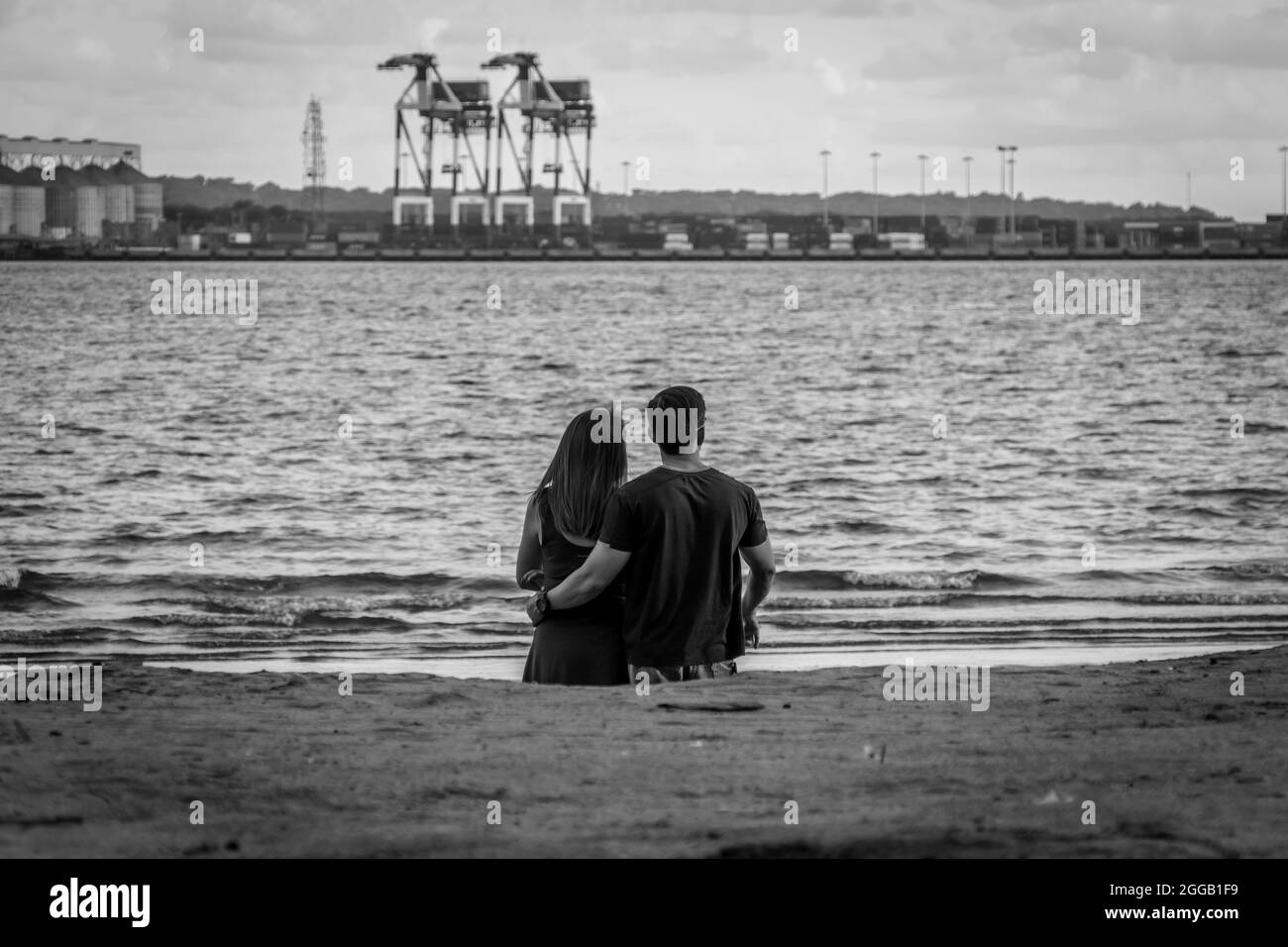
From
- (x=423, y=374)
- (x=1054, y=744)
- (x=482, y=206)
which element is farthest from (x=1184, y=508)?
(x=482, y=206)

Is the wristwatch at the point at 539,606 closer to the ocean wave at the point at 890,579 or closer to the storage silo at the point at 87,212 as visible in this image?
the ocean wave at the point at 890,579

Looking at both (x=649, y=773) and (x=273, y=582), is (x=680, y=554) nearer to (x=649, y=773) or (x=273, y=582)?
(x=649, y=773)

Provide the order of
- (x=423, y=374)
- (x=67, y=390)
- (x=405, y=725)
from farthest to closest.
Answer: (x=423, y=374)
(x=67, y=390)
(x=405, y=725)

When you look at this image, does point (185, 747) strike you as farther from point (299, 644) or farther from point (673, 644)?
point (299, 644)

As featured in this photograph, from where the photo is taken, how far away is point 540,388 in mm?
36000

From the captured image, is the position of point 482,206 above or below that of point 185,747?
above

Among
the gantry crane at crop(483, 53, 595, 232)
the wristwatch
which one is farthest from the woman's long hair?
the gantry crane at crop(483, 53, 595, 232)

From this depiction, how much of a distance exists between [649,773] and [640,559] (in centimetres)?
93

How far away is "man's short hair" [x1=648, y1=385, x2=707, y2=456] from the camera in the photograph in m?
5.01

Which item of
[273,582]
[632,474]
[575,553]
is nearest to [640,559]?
[575,553]

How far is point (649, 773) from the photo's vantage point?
15.2 ft

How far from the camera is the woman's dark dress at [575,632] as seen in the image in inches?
216

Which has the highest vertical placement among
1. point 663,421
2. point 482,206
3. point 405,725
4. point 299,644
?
point 482,206

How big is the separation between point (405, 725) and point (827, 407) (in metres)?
26.4
